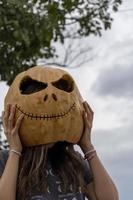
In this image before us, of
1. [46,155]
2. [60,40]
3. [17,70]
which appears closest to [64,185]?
[46,155]

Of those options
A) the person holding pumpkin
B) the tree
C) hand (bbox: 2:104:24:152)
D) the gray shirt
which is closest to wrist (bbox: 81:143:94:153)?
the person holding pumpkin

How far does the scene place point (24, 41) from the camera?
9242mm

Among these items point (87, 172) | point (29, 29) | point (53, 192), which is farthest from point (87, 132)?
point (29, 29)

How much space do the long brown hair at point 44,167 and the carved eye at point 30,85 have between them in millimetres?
273

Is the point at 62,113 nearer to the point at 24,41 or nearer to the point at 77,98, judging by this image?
the point at 77,98

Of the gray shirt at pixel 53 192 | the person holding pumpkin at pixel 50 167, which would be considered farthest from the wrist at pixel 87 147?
the gray shirt at pixel 53 192

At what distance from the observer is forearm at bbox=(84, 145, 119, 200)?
322 centimetres

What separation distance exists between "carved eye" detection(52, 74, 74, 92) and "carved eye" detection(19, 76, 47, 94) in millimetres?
73

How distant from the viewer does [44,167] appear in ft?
10.4

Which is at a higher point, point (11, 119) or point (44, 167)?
point (11, 119)

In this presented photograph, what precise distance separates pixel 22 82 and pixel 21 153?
35 cm

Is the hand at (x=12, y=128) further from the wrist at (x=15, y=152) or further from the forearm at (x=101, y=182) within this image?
the forearm at (x=101, y=182)

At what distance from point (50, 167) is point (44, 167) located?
0.05 m

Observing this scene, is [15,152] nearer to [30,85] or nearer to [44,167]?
[44,167]
